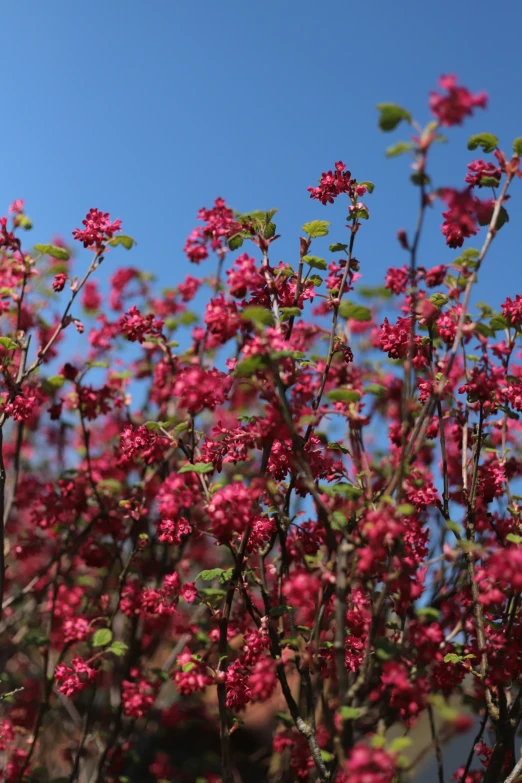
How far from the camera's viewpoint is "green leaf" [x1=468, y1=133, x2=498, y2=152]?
3.96 metres

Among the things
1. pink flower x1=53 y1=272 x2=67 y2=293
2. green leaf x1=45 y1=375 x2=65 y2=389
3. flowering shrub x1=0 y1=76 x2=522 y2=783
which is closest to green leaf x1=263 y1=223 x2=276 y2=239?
flowering shrub x1=0 y1=76 x2=522 y2=783

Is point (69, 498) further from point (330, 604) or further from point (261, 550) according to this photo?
point (330, 604)

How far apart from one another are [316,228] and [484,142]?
1212 mm

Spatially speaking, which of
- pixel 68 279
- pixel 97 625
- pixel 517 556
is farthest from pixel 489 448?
pixel 97 625

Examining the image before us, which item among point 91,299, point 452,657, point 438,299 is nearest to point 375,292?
point 438,299

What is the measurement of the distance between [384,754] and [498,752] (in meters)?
2.14

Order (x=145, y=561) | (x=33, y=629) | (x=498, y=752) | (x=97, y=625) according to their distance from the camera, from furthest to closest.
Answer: (x=33, y=629)
(x=145, y=561)
(x=97, y=625)
(x=498, y=752)

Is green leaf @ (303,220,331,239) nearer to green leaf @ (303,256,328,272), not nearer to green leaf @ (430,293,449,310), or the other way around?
green leaf @ (303,256,328,272)

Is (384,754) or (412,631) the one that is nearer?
(384,754)

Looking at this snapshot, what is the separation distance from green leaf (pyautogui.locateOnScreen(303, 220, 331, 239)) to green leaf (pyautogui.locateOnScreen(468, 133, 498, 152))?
41.5 inches

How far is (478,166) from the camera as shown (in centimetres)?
409

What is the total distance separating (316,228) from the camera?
4.61 m

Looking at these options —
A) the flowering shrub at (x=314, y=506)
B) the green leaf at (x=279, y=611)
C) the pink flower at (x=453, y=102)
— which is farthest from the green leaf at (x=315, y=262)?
the green leaf at (x=279, y=611)

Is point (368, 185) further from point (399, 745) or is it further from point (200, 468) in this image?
point (399, 745)
